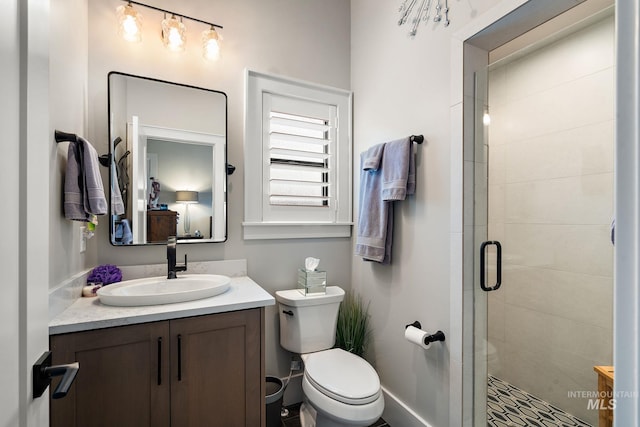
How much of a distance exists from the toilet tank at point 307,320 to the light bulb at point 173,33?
1.56m

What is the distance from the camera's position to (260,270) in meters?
2.02

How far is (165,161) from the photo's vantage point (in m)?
1.78

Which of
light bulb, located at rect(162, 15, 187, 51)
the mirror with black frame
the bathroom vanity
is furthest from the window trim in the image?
the bathroom vanity

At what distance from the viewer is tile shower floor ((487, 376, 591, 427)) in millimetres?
1493

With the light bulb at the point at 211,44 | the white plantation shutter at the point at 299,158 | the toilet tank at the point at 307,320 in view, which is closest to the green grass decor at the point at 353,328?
the toilet tank at the point at 307,320

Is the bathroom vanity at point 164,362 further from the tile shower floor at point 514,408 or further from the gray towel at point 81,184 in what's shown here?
the tile shower floor at point 514,408

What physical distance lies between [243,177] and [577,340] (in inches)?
79.7

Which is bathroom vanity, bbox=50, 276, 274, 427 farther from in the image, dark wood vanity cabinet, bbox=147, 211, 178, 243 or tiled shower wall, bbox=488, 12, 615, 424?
tiled shower wall, bbox=488, 12, 615, 424

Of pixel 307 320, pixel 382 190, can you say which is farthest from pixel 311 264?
pixel 382 190

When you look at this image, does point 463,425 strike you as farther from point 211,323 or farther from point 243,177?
point 243,177

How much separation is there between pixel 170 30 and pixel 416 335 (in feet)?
6.91

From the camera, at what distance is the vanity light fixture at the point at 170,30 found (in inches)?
64.2

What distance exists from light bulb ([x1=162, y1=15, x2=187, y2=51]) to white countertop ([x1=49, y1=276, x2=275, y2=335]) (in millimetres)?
A: 1390
